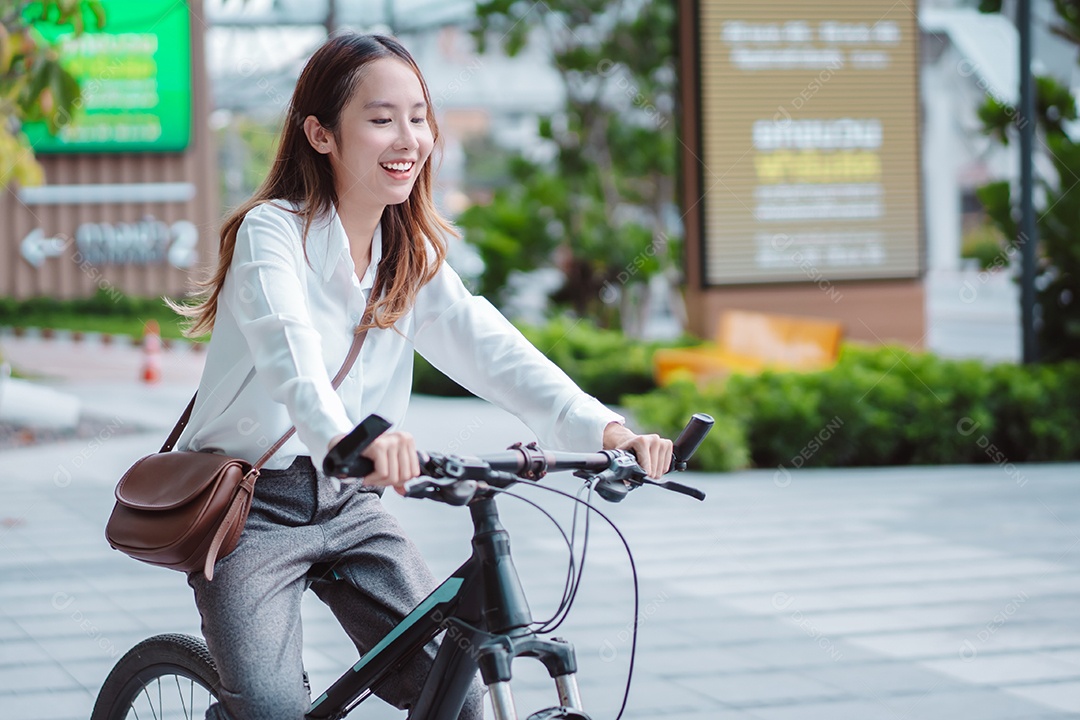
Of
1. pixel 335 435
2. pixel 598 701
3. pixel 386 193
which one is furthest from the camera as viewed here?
pixel 598 701

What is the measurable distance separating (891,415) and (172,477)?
7894 mm

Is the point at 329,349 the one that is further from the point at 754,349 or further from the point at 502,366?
the point at 754,349

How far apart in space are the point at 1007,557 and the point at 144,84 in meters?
15.9

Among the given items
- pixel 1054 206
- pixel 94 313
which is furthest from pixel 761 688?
pixel 94 313

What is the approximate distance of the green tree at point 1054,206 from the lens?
10.5 metres

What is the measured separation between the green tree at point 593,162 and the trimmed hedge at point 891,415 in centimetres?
617

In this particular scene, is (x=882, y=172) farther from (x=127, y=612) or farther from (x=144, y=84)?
(x=144, y=84)

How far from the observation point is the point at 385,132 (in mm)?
2309

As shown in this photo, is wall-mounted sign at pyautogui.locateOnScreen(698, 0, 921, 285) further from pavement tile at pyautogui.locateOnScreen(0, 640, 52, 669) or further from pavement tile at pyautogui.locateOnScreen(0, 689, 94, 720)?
pavement tile at pyautogui.locateOnScreen(0, 689, 94, 720)

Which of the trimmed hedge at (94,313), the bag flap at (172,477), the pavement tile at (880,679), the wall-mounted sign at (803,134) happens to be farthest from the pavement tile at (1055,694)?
the trimmed hedge at (94,313)

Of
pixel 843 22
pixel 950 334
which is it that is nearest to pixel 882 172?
pixel 843 22

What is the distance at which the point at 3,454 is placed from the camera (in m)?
9.73

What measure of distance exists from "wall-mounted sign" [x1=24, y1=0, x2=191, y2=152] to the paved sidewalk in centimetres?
1136

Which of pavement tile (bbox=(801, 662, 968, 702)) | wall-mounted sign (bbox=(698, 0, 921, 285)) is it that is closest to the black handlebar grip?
pavement tile (bbox=(801, 662, 968, 702))
